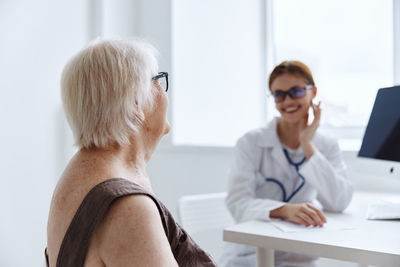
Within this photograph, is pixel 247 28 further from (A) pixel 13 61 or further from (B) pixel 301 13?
(A) pixel 13 61

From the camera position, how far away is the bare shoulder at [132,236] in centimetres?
78

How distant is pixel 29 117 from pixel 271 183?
1.49 m

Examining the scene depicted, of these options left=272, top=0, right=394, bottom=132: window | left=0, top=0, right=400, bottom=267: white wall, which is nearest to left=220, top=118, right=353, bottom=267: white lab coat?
left=0, top=0, right=400, bottom=267: white wall

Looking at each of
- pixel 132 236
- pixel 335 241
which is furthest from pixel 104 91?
pixel 335 241

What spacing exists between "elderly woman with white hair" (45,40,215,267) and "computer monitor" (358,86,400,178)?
3.09 ft

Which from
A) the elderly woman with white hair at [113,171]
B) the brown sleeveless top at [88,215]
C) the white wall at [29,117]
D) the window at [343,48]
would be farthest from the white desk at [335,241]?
the white wall at [29,117]

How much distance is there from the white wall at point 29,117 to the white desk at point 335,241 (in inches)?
59.7

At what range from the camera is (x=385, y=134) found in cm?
164

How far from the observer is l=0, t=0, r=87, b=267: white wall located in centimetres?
237

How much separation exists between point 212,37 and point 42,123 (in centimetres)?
140

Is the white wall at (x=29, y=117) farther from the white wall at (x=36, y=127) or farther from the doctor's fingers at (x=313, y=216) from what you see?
the doctor's fingers at (x=313, y=216)

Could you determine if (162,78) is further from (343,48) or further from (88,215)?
(343,48)

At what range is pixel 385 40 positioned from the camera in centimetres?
269

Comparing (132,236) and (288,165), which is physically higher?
(132,236)
